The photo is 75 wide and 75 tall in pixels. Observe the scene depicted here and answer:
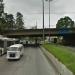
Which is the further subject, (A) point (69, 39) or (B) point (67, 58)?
(A) point (69, 39)

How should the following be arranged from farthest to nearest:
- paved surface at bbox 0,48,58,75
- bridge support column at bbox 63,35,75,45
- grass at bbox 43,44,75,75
→ bridge support column at bbox 63,35,75,45, paved surface at bbox 0,48,58,75, grass at bbox 43,44,75,75

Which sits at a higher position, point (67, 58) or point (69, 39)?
point (69, 39)

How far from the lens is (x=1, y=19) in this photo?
12544 centimetres

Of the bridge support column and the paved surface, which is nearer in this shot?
the paved surface

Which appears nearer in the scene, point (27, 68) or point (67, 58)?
point (67, 58)

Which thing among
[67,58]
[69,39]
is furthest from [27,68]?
[69,39]

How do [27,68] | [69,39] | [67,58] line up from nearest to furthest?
[67,58] → [27,68] → [69,39]

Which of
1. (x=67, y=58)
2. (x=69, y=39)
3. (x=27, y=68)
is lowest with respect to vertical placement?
(x=27, y=68)

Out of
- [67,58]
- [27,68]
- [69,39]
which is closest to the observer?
[67,58]

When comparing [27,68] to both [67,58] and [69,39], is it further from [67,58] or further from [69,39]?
[69,39]

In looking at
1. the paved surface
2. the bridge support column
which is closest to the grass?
Result: the paved surface

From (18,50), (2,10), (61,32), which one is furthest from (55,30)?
(18,50)

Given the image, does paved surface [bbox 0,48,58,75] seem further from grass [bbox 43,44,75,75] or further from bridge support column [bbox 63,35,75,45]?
bridge support column [bbox 63,35,75,45]

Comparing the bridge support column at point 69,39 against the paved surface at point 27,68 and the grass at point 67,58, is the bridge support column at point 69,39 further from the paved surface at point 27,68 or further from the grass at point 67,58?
the paved surface at point 27,68
